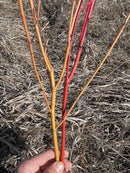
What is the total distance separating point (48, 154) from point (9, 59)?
1065 mm

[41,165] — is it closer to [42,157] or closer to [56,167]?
[42,157]

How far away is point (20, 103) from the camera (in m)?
1.36

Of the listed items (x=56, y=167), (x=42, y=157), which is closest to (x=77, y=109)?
(x=42, y=157)

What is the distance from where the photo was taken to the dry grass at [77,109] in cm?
117

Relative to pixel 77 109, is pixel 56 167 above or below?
above

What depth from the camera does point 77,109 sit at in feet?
4.36

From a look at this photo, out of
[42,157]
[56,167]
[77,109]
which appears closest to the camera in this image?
[56,167]

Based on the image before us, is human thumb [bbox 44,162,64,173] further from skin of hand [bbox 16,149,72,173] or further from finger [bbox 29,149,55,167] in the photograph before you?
finger [bbox 29,149,55,167]

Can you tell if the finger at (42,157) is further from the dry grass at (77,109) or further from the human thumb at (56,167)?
the dry grass at (77,109)

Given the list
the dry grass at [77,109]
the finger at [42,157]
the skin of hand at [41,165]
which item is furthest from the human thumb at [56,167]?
the dry grass at [77,109]

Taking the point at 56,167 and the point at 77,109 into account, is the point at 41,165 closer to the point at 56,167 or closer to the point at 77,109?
the point at 56,167

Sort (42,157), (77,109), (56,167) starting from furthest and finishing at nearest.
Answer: (77,109)
(42,157)
(56,167)

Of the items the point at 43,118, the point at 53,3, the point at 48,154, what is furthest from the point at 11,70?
the point at 53,3

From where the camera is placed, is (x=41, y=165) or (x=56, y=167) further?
(x=41, y=165)
